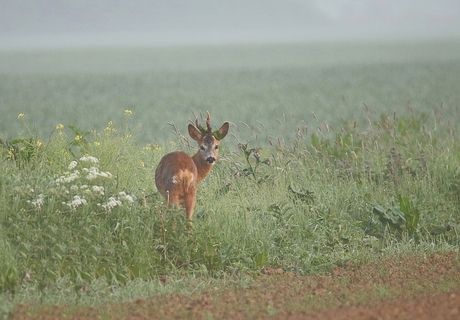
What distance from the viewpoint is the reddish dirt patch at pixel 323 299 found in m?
7.02

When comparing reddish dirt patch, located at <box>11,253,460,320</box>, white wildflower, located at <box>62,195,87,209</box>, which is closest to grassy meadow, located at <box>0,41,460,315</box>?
white wildflower, located at <box>62,195,87,209</box>

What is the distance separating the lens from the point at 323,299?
25.5 feet

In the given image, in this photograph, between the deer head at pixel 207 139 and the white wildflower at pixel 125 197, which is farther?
the deer head at pixel 207 139

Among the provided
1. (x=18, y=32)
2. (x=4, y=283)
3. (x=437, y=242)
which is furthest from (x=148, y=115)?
(x=18, y=32)

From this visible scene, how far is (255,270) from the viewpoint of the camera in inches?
355

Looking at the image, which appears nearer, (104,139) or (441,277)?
(441,277)

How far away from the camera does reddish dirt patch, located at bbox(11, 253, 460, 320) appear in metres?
7.02

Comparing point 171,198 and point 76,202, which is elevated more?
point 76,202

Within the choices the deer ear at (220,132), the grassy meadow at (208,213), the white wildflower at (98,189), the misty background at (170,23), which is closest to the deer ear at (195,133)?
the deer ear at (220,132)

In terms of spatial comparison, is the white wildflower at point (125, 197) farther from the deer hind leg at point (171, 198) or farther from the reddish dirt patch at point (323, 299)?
the reddish dirt patch at point (323, 299)

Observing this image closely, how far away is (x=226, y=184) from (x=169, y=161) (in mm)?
1926

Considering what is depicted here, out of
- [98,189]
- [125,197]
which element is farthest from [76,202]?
[125,197]

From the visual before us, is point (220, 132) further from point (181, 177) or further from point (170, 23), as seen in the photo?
point (170, 23)

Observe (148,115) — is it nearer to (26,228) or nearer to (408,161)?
(408,161)
